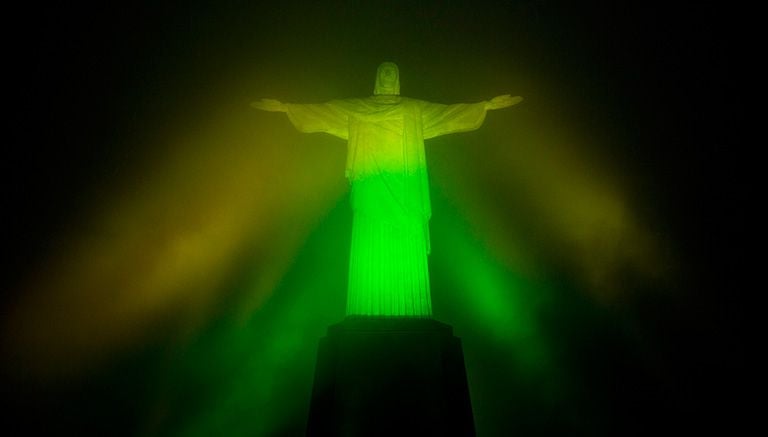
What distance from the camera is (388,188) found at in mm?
3008

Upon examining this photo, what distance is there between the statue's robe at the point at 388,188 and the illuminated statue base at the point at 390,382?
188 mm

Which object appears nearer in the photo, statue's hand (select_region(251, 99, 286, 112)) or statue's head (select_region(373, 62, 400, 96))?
statue's hand (select_region(251, 99, 286, 112))

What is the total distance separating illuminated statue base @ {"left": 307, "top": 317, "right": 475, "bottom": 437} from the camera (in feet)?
7.44

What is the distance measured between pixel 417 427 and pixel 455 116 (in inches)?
96.9

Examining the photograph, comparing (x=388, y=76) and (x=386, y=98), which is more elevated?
(x=388, y=76)

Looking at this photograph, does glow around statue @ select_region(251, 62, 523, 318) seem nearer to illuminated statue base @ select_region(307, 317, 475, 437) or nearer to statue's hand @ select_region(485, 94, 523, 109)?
statue's hand @ select_region(485, 94, 523, 109)

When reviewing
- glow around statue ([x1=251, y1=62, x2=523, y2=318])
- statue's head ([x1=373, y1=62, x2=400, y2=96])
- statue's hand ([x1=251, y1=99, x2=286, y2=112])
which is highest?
statue's head ([x1=373, y1=62, x2=400, y2=96])

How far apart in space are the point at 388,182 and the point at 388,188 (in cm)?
6

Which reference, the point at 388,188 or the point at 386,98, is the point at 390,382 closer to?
the point at 388,188

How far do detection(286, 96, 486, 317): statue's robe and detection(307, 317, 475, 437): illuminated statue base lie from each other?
188 mm

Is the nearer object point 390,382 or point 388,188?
point 390,382

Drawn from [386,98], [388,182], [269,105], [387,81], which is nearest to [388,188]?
[388,182]

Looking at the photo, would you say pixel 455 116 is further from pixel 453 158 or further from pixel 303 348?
pixel 303 348

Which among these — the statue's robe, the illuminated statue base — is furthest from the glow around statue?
the illuminated statue base
